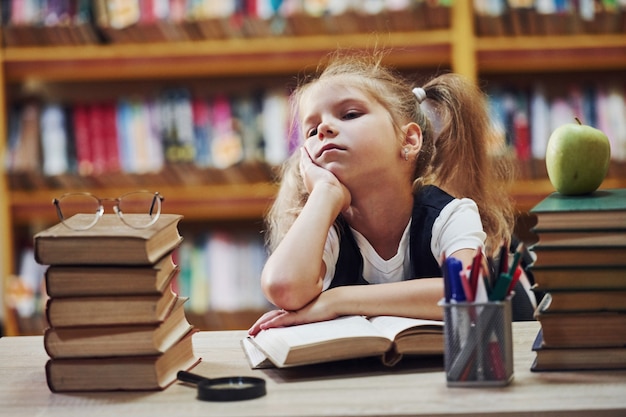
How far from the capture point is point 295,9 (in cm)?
292

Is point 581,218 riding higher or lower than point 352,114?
lower

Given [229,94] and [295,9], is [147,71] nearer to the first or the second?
[229,94]

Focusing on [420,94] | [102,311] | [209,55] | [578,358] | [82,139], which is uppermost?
[209,55]

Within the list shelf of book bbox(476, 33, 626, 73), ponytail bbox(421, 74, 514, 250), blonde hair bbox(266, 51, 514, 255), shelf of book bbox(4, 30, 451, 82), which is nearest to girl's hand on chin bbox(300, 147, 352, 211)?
blonde hair bbox(266, 51, 514, 255)

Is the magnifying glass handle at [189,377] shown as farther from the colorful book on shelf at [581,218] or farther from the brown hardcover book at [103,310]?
the colorful book on shelf at [581,218]

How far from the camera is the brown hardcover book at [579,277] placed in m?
1.21

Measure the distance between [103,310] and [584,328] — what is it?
598 millimetres

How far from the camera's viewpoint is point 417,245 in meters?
1.56

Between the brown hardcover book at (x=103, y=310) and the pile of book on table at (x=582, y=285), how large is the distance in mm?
480

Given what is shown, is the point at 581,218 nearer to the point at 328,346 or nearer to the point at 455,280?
the point at 455,280

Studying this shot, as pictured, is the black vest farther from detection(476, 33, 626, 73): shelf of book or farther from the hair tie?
detection(476, 33, 626, 73): shelf of book

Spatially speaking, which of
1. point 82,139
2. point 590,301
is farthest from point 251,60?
point 590,301

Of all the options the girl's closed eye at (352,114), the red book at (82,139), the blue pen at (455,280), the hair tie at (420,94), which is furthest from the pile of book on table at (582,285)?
the red book at (82,139)

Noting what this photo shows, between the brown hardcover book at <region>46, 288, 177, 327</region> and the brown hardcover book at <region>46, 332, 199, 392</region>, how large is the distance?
0.15 ft
